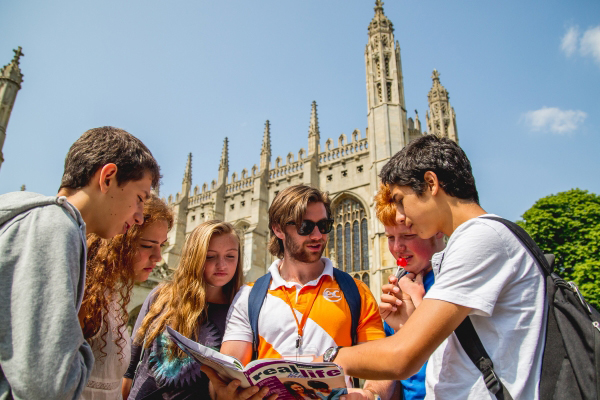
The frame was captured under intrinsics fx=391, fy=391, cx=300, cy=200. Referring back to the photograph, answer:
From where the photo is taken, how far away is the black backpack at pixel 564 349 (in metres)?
1.22

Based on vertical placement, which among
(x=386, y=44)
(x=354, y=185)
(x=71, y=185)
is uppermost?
(x=386, y=44)

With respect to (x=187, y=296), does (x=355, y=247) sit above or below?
above

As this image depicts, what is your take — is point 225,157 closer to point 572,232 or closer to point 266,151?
point 266,151

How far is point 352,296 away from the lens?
237cm

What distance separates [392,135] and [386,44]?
215 inches

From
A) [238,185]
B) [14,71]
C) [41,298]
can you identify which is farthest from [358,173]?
[41,298]

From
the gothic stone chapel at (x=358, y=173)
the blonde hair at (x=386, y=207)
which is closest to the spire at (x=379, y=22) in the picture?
the gothic stone chapel at (x=358, y=173)

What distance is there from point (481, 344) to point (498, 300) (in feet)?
0.58

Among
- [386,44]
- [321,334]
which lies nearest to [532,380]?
[321,334]

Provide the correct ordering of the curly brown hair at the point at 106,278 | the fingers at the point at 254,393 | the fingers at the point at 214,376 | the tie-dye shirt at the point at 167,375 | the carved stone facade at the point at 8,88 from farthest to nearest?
the carved stone facade at the point at 8,88 → the tie-dye shirt at the point at 167,375 → the curly brown hair at the point at 106,278 → the fingers at the point at 214,376 → the fingers at the point at 254,393

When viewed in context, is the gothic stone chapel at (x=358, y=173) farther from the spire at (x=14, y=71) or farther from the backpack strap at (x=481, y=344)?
the backpack strap at (x=481, y=344)

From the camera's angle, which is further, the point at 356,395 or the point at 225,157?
the point at 225,157

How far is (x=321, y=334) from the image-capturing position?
2.20 meters

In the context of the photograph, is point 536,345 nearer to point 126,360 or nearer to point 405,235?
point 405,235
